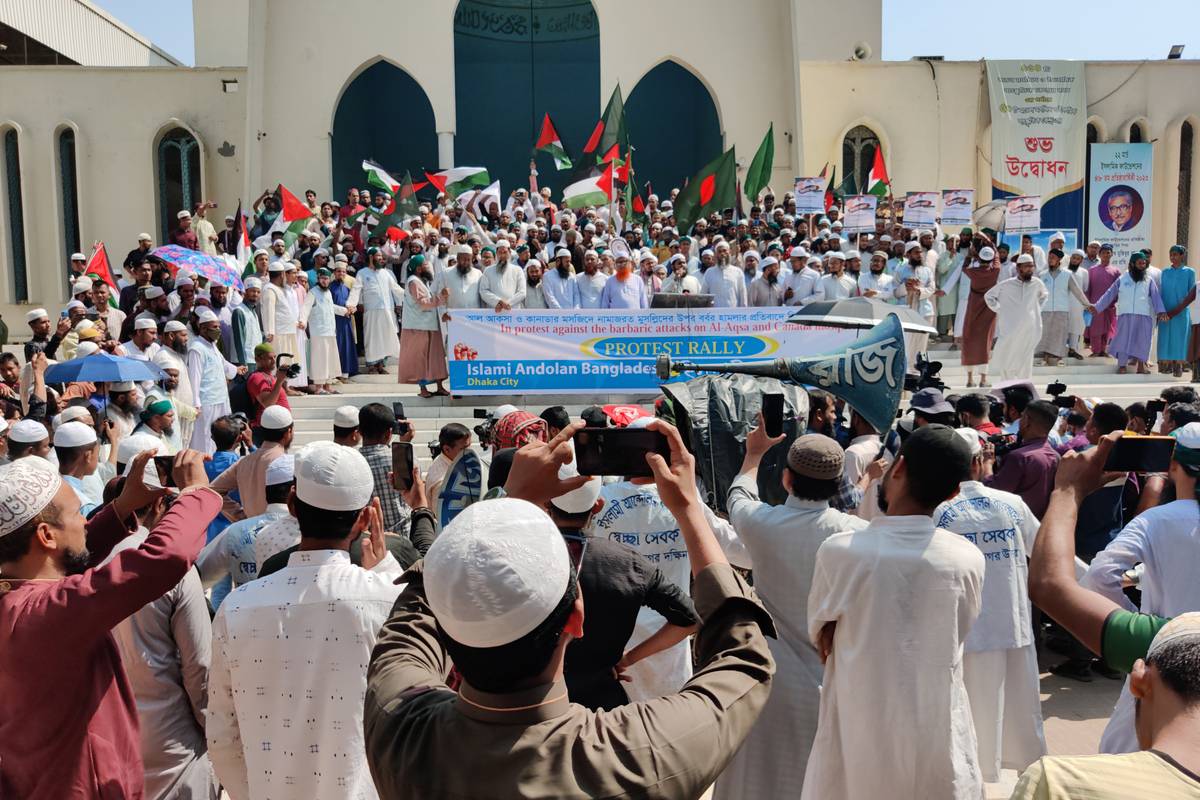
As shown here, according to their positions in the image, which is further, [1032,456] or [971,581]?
[1032,456]

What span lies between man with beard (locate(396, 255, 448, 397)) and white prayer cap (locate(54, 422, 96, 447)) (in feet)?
22.7

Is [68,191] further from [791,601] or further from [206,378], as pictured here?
[791,601]

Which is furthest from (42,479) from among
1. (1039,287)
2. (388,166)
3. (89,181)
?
(388,166)

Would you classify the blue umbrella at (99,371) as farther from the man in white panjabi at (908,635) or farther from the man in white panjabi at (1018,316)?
the man in white panjabi at (1018,316)

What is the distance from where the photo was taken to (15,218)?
802 inches

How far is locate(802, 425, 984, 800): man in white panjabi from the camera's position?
8.75ft

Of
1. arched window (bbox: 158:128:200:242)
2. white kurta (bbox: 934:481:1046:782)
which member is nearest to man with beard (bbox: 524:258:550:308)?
white kurta (bbox: 934:481:1046:782)

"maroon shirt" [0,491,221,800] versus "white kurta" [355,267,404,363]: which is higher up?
"white kurta" [355,267,404,363]

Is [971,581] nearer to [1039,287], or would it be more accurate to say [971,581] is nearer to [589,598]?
[589,598]

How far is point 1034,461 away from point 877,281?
819 cm

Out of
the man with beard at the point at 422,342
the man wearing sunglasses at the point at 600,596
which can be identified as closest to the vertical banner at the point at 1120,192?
the man with beard at the point at 422,342

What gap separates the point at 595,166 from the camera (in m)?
16.8

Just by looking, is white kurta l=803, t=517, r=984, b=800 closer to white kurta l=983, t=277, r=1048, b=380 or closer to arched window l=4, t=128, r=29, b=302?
white kurta l=983, t=277, r=1048, b=380

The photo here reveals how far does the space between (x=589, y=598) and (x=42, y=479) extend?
50.8 inches
